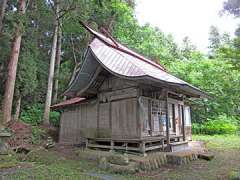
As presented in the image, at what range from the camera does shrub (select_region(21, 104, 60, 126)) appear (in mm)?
15799

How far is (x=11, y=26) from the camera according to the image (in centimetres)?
1230

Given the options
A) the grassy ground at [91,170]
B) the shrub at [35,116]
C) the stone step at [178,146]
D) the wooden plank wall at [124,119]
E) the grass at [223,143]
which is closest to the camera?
the grassy ground at [91,170]

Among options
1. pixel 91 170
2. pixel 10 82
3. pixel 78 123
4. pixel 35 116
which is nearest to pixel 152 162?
pixel 91 170

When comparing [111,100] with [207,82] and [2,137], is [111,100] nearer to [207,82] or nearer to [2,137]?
[2,137]

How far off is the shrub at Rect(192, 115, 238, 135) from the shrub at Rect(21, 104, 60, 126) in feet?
40.3

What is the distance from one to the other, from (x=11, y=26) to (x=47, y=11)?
166 inches

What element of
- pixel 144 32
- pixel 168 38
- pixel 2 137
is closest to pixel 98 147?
pixel 2 137

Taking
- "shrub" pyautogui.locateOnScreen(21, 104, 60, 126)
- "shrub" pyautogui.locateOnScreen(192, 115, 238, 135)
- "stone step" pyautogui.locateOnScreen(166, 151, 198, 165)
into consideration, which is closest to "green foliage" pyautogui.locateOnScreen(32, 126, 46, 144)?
"shrub" pyautogui.locateOnScreen(21, 104, 60, 126)

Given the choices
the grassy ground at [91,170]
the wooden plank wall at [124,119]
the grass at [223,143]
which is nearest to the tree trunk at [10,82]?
the grassy ground at [91,170]

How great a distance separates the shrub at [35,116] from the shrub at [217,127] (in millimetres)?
12274

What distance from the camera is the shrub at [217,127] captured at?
19984 mm

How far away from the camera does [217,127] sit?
20.1m

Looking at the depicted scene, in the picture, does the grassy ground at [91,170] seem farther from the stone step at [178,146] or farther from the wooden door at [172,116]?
the wooden door at [172,116]

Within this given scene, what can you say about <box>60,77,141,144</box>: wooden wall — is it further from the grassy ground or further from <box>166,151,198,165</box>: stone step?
the grassy ground
